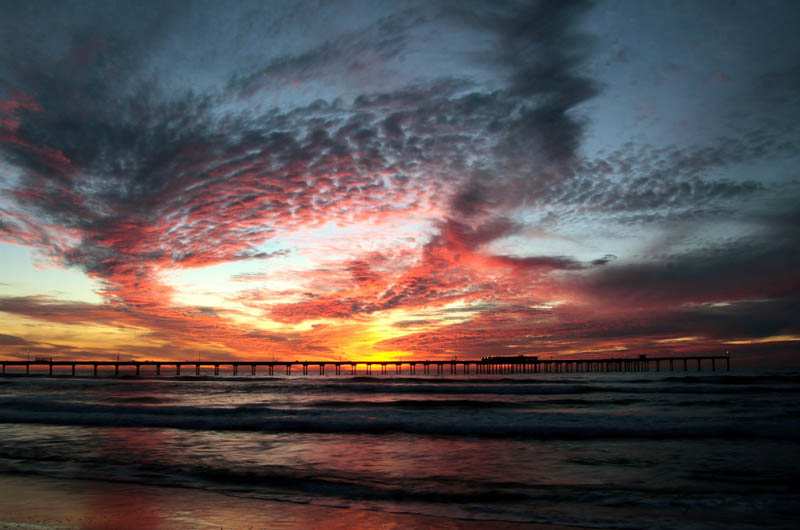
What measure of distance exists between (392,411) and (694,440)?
1277 cm

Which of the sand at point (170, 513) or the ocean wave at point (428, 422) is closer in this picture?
the sand at point (170, 513)

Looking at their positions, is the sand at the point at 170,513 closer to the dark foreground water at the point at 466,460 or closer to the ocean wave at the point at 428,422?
the dark foreground water at the point at 466,460

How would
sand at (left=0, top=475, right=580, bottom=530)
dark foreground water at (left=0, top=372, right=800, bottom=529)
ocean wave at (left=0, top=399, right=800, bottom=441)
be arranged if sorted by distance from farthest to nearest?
ocean wave at (left=0, top=399, right=800, bottom=441) < dark foreground water at (left=0, top=372, right=800, bottom=529) < sand at (left=0, top=475, right=580, bottom=530)

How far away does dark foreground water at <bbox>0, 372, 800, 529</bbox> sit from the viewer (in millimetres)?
7815

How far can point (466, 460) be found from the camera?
11.7m

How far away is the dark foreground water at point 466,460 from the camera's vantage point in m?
7.81

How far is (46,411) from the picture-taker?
24.0 m

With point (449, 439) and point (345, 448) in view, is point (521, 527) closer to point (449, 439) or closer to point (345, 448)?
point (345, 448)

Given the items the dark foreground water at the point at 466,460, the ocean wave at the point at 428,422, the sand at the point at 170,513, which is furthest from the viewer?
the ocean wave at the point at 428,422

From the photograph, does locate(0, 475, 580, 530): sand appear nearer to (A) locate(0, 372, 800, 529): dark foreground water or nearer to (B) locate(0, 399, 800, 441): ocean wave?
(A) locate(0, 372, 800, 529): dark foreground water

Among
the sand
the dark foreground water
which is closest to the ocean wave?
the dark foreground water

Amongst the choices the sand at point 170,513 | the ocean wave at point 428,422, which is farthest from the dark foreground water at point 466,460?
the sand at point 170,513

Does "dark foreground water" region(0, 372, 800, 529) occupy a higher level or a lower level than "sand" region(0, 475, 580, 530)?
lower

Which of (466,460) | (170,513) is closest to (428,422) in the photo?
(466,460)
